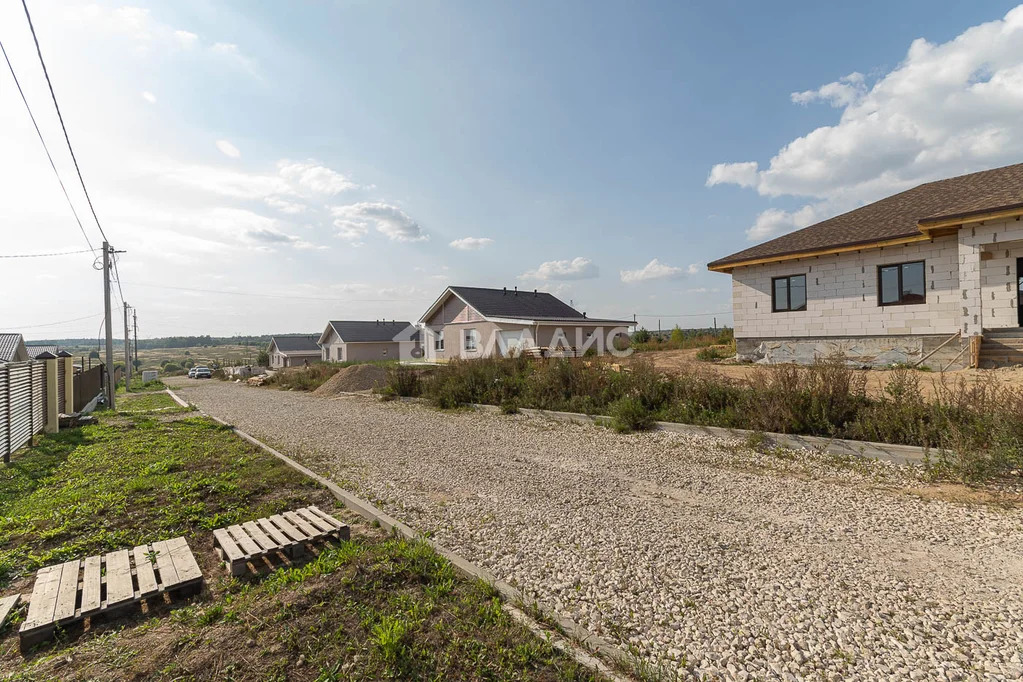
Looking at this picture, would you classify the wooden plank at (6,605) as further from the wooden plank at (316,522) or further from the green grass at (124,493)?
the wooden plank at (316,522)

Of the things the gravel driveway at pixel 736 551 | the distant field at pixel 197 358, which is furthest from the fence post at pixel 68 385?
the distant field at pixel 197 358

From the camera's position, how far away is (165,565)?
375 cm

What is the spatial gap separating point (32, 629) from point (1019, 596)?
6352mm

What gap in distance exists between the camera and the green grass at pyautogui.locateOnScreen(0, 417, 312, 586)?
4543 millimetres

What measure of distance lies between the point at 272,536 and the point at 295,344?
6068cm

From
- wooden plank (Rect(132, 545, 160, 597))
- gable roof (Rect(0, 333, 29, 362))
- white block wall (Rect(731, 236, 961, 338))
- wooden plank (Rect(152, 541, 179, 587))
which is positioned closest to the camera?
wooden plank (Rect(132, 545, 160, 597))

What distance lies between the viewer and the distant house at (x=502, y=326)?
25.3 m

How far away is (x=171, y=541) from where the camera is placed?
426 cm

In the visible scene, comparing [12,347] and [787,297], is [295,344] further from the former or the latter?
[787,297]

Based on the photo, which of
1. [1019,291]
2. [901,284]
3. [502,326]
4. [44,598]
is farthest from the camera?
[502,326]

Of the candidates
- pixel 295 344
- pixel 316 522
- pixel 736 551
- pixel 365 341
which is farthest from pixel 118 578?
pixel 295 344

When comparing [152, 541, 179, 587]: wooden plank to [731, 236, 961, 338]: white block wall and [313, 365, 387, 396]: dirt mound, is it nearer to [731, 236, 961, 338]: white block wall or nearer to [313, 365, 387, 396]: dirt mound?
[313, 365, 387, 396]: dirt mound

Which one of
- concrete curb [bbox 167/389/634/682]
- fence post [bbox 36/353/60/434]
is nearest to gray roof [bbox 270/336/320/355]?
fence post [bbox 36/353/60/434]

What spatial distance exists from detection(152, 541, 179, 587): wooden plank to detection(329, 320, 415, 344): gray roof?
44.0 meters
